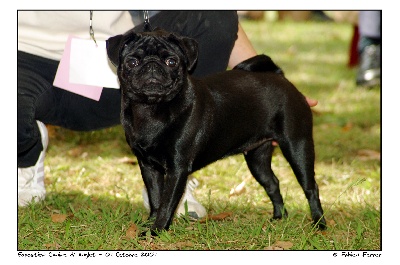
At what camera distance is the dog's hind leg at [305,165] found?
3709mm

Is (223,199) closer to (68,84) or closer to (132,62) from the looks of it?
(68,84)

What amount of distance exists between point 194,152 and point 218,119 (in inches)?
8.7

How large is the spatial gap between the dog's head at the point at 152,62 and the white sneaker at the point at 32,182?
1.19 metres

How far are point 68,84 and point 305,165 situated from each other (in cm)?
145

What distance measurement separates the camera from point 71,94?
4.37 m

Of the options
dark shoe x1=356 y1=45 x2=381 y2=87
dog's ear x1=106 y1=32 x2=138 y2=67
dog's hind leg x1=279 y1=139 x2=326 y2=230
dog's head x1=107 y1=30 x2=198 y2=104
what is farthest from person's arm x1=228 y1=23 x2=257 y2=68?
dark shoe x1=356 y1=45 x2=381 y2=87

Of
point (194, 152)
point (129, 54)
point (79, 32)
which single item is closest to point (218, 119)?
point (194, 152)

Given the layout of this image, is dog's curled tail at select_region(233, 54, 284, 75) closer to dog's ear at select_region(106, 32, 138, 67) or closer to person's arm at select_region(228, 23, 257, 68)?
person's arm at select_region(228, 23, 257, 68)

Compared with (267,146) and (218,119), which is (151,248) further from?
(267,146)

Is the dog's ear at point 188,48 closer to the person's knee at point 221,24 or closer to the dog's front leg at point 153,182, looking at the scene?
the dog's front leg at point 153,182

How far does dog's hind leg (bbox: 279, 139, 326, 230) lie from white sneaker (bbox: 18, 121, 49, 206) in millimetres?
1470

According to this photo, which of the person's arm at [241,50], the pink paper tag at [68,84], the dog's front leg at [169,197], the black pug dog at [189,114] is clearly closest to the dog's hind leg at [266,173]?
the black pug dog at [189,114]

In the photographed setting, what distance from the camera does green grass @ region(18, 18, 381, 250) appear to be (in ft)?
11.4

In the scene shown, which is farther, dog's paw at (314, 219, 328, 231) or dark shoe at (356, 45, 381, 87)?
dark shoe at (356, 45, 381, 87)
